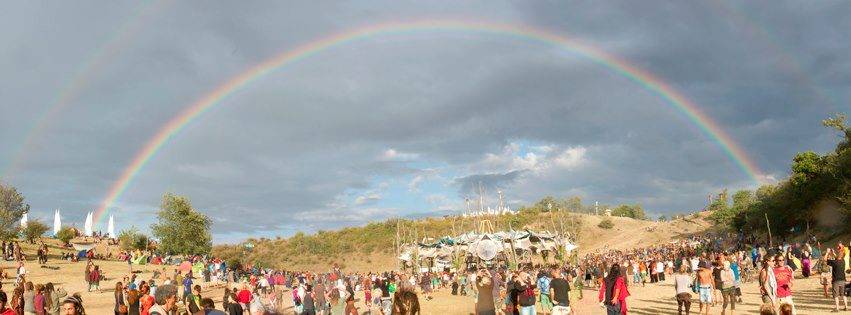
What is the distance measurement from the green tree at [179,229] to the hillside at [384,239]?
12.4m

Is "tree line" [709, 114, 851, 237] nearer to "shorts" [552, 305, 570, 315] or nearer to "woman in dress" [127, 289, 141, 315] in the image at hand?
"shorts" [552, 305, 570, 315]

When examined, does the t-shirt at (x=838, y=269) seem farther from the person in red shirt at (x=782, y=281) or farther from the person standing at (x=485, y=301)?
the person standing at (x=485, y=301)

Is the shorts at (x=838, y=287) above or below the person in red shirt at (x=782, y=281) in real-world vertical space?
below

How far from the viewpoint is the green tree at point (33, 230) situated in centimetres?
5866

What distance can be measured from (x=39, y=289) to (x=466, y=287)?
2139 cm

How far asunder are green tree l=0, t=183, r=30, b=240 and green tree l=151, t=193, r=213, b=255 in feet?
50.1

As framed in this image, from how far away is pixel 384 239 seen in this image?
96.5 m

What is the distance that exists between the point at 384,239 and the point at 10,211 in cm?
5430

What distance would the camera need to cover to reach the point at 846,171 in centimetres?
4056

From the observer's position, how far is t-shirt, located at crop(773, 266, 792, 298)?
1328 cm

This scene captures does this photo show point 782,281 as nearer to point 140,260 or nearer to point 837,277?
point 837,277

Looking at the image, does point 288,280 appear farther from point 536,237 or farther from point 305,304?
point 305,304

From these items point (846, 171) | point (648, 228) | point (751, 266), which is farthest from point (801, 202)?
point (648, 228)

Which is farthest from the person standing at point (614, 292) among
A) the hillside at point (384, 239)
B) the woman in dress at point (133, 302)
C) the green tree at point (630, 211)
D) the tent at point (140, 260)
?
the green tree at point (630, 211)
